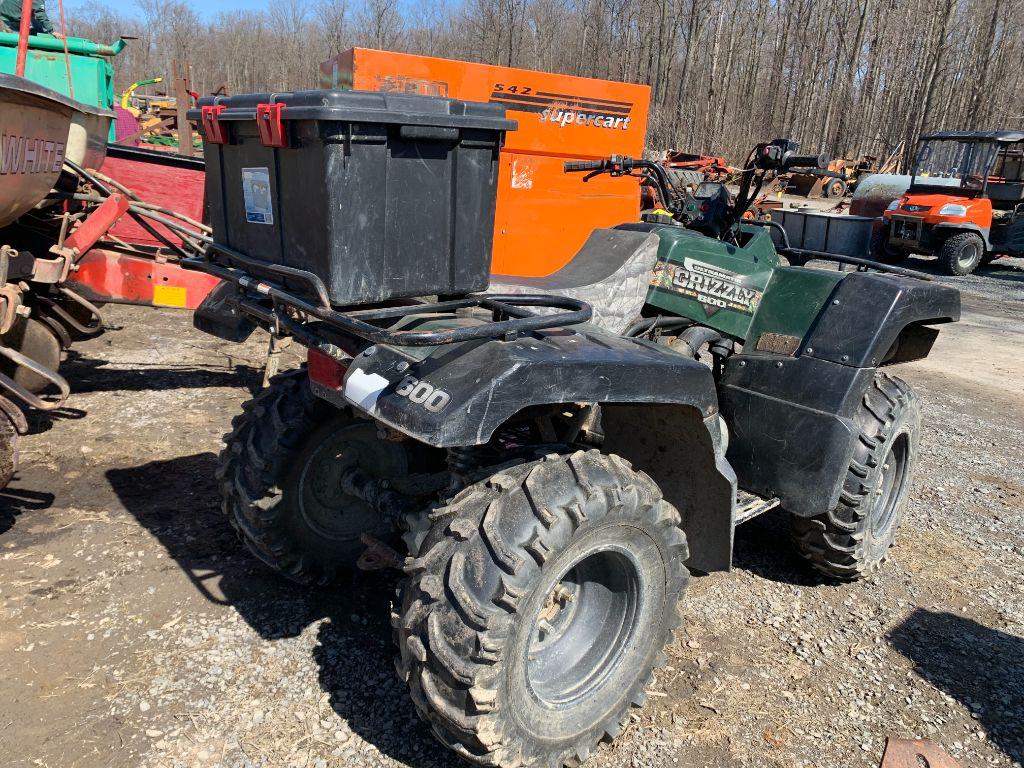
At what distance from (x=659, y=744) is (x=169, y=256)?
4.22 meters

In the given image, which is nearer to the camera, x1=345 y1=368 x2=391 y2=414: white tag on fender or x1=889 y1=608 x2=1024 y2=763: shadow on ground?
x1=345 y1=368 x2=391 y2=414: white tag on fender

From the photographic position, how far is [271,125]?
6.75ft

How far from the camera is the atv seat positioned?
118 inches

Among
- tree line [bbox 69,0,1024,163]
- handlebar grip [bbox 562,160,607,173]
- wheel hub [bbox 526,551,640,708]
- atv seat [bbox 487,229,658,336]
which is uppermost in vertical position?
tree line [bbox 69,0,1024,163]

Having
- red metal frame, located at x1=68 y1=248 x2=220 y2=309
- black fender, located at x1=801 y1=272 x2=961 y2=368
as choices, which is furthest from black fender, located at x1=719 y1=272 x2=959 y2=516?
red metal frame, located at x1=68 y1=248 x2=220 y2=309

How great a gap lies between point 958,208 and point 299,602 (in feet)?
44.6

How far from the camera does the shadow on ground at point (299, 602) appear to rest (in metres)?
2.45

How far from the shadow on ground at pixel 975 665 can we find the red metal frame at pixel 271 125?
2.89 meters

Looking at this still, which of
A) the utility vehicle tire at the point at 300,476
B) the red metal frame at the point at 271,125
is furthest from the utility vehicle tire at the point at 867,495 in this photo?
the red metal frame at the point at 271,125

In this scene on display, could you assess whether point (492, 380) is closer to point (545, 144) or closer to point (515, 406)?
point (515, 406)

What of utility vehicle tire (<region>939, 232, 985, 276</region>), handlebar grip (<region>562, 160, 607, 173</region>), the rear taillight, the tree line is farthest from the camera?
the tree line

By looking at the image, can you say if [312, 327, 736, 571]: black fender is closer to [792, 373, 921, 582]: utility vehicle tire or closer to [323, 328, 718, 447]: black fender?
[323, 328, 718, 447]: black fender

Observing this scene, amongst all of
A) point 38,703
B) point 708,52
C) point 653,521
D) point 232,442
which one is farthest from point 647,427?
point 708,52

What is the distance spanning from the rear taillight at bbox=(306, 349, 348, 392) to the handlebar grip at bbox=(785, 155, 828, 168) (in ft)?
6.80
